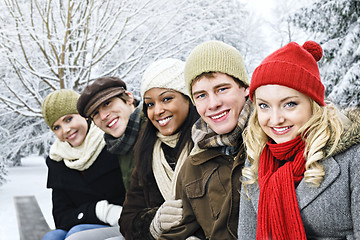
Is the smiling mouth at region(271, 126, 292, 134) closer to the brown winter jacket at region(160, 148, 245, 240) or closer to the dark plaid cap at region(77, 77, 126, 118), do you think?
the brown winter jacket at region(160, 148, 245, 240)

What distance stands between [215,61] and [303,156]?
0.75 meters

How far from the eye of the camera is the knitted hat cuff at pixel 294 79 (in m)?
1.62

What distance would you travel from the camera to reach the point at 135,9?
7.28m

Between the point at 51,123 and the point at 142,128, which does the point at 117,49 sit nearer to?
the point at 51,123

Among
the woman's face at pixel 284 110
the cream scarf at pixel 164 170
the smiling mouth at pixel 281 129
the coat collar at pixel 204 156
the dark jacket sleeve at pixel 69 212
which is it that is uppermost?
the woman's face at pixel 284 110

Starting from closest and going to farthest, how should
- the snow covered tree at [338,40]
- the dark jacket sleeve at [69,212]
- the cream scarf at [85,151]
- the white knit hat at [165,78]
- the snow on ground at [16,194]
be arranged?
the white knit hat at [165,78], the dark jacket sleeve at [69,212], the cream scarf at [85,151], the snow on ground at [16,194], the snow covered tree at [338,40]

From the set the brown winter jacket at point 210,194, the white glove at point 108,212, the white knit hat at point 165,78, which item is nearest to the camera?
the brown winter jacket at point 210,194

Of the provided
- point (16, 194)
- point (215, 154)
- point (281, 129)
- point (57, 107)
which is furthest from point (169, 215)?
point (16, 194)

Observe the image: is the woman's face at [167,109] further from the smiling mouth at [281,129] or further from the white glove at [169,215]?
the smiling mouth at [281,129]

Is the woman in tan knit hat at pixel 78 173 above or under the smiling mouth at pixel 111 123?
under

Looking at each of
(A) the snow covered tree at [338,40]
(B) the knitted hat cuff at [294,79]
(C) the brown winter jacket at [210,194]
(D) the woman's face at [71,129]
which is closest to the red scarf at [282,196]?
(B) the knitted hat cuff at [294,79]

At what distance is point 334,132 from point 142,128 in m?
1.65

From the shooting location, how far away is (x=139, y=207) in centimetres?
285

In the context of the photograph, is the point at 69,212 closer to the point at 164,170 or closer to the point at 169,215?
the point at 164,170
